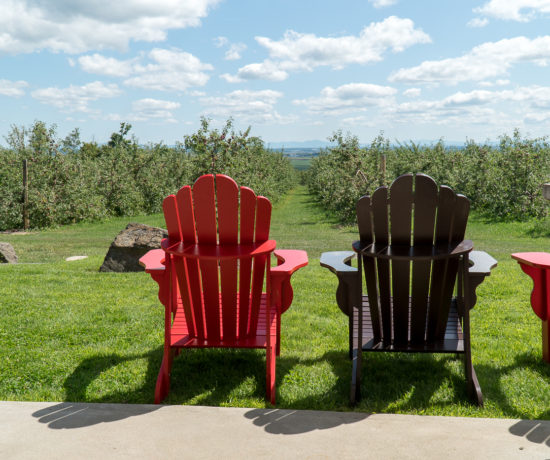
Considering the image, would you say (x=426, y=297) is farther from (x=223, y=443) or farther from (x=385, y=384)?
(x=223, y=443)

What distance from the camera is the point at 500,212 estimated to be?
15469mm

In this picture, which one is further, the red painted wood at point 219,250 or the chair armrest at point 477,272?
the chair armrest at point 477,272

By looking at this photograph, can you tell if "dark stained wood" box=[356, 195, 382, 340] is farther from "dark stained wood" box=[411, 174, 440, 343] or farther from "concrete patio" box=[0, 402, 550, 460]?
"concrete patio" box=[0, 402, 550, 460]

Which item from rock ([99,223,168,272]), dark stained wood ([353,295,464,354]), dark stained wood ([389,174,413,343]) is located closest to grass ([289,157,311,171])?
rock ([99,223,168,272])

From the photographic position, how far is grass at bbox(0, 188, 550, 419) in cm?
283

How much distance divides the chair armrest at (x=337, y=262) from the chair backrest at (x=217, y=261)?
0.42 metres

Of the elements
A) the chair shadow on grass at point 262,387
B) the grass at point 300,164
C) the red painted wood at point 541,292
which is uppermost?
the grass at point 300,164

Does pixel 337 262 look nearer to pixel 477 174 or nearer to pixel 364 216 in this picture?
pixel 364 216

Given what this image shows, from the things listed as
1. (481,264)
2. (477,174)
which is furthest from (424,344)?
(477,174)

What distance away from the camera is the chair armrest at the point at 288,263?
2982mm

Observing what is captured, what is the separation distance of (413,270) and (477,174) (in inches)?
635

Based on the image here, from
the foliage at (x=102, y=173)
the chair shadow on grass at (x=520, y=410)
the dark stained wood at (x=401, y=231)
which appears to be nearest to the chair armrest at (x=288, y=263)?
the dark stained wood at (x=401, y=231)

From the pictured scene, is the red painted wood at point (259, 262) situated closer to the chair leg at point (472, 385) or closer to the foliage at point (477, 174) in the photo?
the chair leg at point (472, 385)

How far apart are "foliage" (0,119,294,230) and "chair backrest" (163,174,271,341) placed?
11137 millimetres
